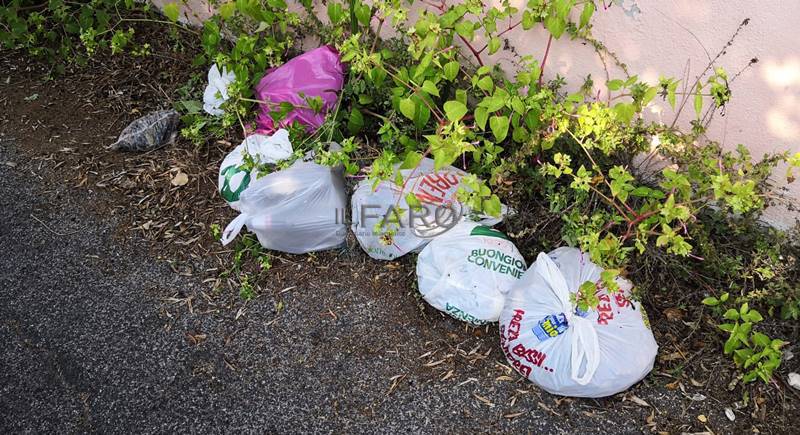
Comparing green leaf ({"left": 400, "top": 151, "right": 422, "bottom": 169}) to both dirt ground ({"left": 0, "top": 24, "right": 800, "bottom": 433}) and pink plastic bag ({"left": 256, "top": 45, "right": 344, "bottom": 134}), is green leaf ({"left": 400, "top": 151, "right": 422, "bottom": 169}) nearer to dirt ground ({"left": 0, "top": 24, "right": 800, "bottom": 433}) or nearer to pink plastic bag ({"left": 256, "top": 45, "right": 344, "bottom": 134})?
dirt ground ({"left": 0, "top": 24, "right": 800, "bottom": 433})

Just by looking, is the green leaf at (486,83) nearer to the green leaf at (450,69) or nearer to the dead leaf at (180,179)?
the green leaf at (450,69)

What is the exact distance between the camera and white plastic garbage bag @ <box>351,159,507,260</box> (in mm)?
2537

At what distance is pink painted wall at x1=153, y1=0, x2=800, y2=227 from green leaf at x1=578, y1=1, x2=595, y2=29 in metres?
0.12

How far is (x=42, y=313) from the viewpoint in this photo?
8.26 ft

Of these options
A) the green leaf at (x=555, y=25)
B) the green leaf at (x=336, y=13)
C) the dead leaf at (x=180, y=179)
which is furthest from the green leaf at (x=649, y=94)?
the dead leaf at (x=180, y=179)

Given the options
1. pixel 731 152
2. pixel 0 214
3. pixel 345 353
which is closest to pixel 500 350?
pixel 345 353

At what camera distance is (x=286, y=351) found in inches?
93.8

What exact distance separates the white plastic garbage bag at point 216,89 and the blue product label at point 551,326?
181cm

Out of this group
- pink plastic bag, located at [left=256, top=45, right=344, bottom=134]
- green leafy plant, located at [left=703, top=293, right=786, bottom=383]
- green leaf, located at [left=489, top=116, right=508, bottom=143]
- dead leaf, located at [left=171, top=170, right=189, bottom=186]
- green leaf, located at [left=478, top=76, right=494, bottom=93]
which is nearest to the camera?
green leafy plant, located at [left=703, top=293, right=786, bottom=383]

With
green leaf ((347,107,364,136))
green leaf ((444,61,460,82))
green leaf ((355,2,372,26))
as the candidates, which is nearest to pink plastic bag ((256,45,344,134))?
green leaf ((347,107,364,136))

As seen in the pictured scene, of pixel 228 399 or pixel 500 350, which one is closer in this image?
pixel 228 399

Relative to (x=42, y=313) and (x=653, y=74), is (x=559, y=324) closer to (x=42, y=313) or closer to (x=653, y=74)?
(x=653, y=74)

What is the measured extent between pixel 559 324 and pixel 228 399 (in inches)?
46.5

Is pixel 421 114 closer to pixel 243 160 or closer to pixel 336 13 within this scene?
pixel 336 13
